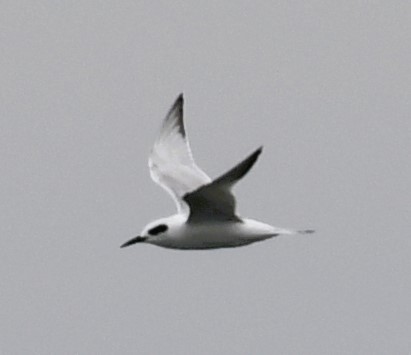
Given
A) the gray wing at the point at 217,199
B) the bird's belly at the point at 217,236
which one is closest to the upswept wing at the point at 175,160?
the bird's belly at the point at 217,236

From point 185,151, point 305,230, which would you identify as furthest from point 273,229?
point 185,151

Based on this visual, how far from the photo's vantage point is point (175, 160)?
53.3 feet

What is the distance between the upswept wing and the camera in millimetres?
15594

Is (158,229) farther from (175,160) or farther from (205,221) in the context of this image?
(175,160)

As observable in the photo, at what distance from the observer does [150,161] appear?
53.6 ft

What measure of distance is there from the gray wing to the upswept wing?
62.8 inches

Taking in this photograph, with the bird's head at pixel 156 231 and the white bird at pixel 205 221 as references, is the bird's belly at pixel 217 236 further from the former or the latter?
the bird's head at pixel 156 231

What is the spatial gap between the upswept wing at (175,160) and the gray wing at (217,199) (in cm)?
159

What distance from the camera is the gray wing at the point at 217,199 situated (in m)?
12.6

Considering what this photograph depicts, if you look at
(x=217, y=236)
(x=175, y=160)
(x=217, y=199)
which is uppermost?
(x=175, y=160)

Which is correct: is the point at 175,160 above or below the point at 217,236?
above

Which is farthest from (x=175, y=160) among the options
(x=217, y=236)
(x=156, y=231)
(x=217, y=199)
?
(x=217, y=199)

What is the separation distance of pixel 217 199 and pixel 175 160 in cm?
297

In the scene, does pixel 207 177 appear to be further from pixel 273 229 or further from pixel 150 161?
pixel 273 229
